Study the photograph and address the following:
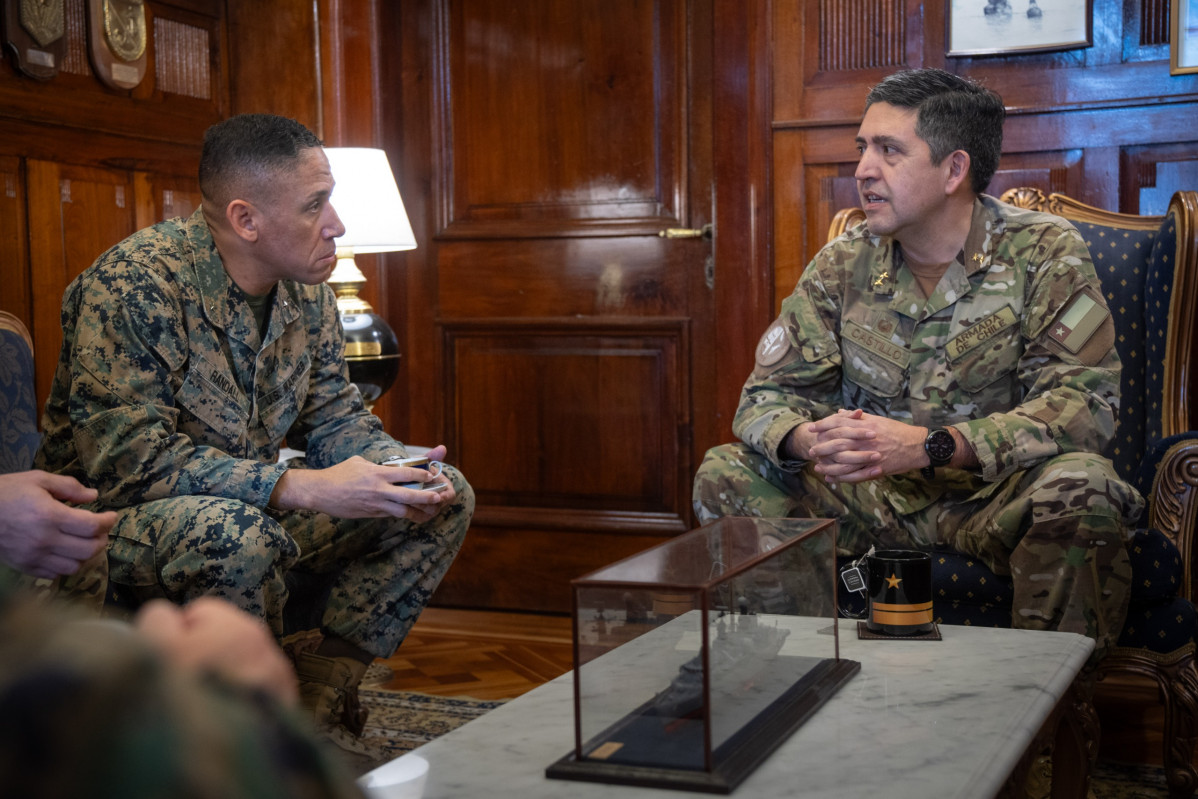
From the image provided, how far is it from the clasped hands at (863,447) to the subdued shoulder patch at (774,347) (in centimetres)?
30

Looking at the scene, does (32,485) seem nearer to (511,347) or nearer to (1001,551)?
(1001,551)

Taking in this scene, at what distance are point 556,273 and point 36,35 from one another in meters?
1.48

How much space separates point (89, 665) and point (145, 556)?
152 centimetres

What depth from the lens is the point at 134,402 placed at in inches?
70.7

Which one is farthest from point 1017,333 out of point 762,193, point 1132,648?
point 762,193

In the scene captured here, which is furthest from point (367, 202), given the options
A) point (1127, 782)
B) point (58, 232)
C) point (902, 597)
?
point (1127, 782)

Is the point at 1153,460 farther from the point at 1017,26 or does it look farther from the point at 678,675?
the point at 678,675

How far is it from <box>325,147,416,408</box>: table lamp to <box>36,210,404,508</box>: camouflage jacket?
0.54 m

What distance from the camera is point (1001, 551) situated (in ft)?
6.41

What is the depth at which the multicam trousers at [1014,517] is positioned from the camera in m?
1.82

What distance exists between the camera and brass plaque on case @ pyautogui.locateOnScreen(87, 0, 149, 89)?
117 inches

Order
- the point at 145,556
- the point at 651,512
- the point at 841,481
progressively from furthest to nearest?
the point at 651,512 < the point at 841,481 < the point at 145,556

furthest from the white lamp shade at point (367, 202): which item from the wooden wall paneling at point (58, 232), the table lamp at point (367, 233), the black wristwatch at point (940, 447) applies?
the black wristwatch at point (940, 447)

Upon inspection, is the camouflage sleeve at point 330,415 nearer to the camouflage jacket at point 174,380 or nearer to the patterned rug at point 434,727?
the camouflage jacket at point 174,380
